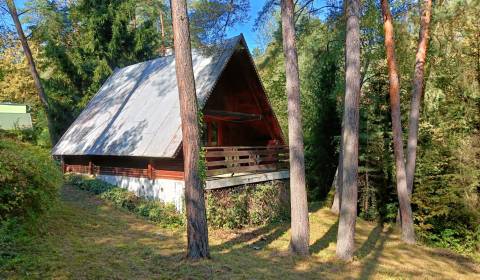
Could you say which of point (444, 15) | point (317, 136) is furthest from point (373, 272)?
point (317, 136)

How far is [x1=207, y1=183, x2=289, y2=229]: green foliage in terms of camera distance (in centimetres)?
1253

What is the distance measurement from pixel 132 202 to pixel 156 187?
1.05 m

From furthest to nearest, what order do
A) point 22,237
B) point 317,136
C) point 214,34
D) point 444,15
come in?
point 317,136
point 444,15
point 214,34
point 22,237

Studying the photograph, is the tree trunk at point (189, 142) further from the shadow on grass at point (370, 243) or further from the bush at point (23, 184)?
the shadow on grass at point (370, 243)

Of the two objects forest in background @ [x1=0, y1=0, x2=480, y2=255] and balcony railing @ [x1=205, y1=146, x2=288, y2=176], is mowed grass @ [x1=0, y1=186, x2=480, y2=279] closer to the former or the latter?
balcony railing @ [x1=205, y1=146, x2=288, y2=176]

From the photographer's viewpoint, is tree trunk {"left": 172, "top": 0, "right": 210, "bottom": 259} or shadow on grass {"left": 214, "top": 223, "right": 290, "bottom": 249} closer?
tree trunk {"left": 172, "top": 0, "right": 210, "bottom": 259}

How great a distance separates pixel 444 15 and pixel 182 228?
11.9 metres

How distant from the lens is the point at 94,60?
80.3ft

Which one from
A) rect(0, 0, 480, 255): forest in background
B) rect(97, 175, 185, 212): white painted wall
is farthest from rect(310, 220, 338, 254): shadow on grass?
rect(97, 175, 185, 212): white painted wall

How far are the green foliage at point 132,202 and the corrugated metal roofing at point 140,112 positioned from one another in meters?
1.29

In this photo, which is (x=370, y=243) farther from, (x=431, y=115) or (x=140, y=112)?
(x=140, y=112)

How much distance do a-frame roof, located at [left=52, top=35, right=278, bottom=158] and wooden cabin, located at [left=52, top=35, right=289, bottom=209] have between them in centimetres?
5

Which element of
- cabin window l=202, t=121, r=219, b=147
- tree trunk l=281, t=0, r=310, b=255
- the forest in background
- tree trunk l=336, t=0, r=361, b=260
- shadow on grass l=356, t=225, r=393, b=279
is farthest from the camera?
cabin window l=202, t=121, r=219, b=147

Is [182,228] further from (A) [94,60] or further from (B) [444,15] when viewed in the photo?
(A) [94,60]
